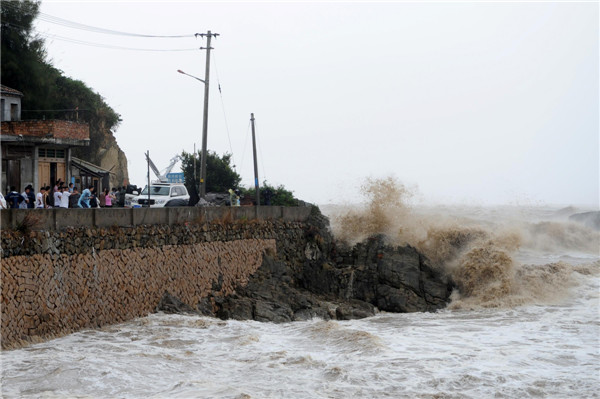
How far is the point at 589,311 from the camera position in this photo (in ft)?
74.1

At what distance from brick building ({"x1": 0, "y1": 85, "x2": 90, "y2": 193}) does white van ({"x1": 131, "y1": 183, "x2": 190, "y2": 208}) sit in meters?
3.74

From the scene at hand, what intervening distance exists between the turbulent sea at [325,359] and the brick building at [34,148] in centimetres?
970

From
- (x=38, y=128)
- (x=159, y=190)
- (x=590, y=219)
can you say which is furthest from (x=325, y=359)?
(x=590, y=219)

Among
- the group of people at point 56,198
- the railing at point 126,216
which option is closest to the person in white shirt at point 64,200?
the group of people at point 56,198

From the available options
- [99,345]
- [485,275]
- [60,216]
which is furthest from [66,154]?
[485,275]

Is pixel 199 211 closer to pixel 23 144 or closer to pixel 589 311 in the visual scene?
pixel 23 144

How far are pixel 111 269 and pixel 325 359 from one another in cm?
584

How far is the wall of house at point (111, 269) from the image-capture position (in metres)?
15.1

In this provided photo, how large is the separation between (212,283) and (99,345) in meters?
6.40

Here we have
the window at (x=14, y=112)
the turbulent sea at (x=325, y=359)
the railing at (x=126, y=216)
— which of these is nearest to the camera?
the turbulent sea at (x=325, y=359)

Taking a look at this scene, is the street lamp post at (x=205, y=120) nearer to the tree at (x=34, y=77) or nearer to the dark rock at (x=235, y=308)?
the dark rock at (x=235, y=308)

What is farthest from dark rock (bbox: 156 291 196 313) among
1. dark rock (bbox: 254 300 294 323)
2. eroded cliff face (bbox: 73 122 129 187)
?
eroded cliff face (bbox: 73 122 129 187)

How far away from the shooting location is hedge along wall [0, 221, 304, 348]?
1507 centimetres

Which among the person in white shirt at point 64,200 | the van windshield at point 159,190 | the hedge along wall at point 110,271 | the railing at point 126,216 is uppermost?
the van windshield at point 159,190
